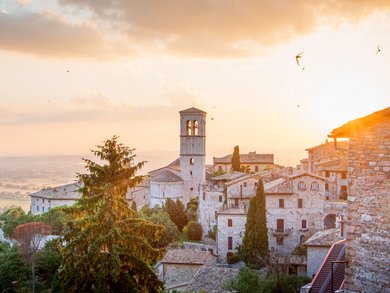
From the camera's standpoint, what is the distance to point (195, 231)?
4544 cm

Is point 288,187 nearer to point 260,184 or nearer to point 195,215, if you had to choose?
point 260,184

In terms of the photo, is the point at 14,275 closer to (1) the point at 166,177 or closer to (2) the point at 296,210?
(2) the point at 296,210

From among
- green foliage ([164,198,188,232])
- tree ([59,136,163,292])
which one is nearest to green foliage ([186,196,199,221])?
green foliage ([164,198,188,232])

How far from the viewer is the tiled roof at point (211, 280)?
25692mm

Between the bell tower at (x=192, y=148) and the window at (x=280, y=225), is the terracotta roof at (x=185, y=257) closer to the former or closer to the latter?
the window at (x=280, y=225)

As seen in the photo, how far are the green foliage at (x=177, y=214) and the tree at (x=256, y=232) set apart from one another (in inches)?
630

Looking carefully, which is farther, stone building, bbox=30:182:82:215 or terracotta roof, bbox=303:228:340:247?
stone building, bbox=30:182:82:215

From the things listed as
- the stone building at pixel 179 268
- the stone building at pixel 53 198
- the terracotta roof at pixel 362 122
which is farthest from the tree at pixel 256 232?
the stone building at pixel 53 198

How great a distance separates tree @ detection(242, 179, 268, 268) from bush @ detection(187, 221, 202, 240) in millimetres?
10290

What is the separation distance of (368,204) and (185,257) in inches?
965

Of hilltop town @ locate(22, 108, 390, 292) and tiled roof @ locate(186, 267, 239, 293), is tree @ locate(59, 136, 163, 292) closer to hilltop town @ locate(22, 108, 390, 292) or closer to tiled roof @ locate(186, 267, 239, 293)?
hilltop town @ locate(22, 108, 390, 292)

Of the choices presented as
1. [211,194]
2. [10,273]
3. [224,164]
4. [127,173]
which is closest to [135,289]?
[127,173]

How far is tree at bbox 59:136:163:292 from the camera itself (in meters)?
15.5

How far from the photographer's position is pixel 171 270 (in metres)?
31.4
